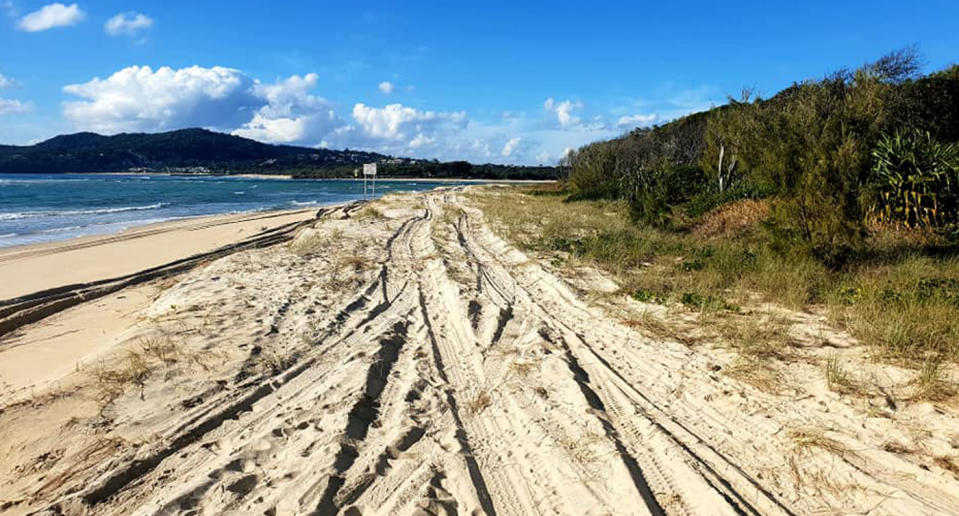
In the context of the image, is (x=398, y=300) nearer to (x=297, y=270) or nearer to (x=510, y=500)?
(x=297, y=270)

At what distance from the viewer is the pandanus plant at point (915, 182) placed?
10148 millimetres

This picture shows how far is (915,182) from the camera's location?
34.3 ft

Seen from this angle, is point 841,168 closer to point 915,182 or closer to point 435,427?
point 915,182

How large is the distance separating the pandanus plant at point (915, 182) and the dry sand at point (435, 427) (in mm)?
8328

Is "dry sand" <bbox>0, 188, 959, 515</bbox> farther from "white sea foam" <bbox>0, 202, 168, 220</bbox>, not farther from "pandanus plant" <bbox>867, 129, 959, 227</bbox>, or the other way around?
"white sea foam" <bbox>0, 202, 168, 220</bbox>

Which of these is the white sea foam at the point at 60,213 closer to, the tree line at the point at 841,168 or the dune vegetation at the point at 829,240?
the dune vegetation at the point at 829,240

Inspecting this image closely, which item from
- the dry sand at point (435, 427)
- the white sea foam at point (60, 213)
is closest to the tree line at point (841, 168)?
the dry sand at point (435, 427)

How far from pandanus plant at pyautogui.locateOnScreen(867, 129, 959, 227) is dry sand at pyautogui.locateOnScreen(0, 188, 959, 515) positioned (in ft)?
27.3

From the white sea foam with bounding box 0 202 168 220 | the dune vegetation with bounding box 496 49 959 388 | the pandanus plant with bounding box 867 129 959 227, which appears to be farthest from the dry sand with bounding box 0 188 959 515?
the white sea foam with bounding box 0 202 168 220

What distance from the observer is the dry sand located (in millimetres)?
2930

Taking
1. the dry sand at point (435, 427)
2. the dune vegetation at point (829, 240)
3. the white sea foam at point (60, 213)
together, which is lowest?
the white sea foam at point (60, 213)

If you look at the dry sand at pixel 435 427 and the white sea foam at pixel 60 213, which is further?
the white sea foam at pixel 60 213

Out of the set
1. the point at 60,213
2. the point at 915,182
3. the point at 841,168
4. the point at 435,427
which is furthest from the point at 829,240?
the point at 60,213

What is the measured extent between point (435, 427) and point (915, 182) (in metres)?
11.8
